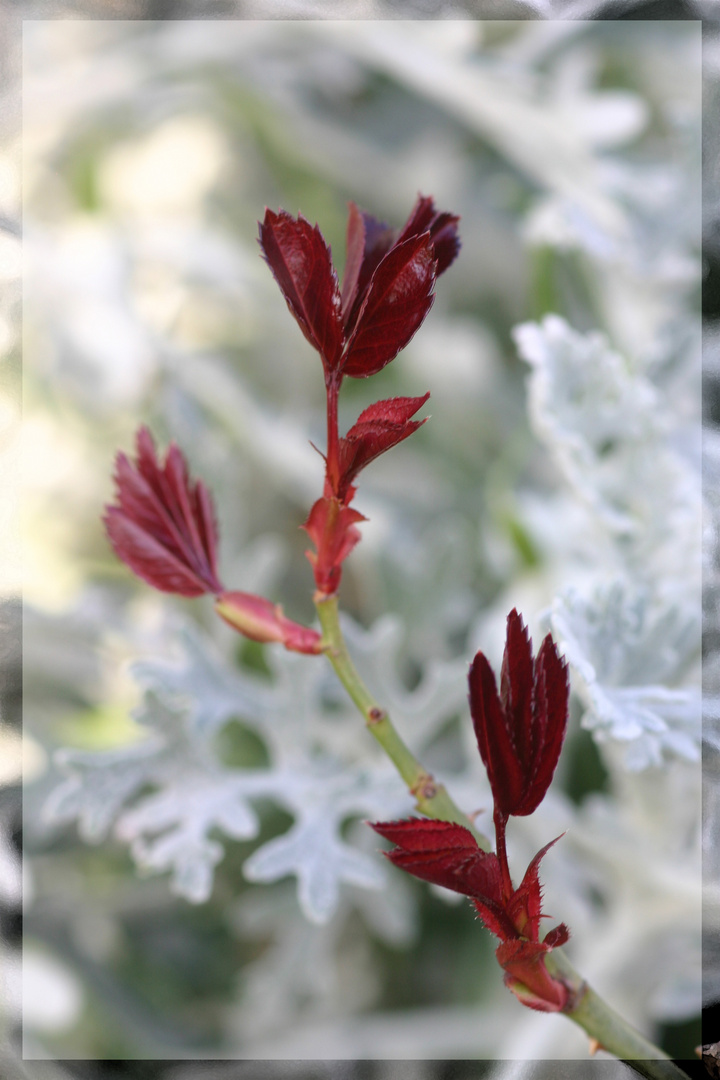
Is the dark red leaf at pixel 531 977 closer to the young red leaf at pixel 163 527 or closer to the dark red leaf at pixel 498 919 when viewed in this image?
the dark red leaf at pixel 498 919

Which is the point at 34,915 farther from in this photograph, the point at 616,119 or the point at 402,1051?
the point at 616,119

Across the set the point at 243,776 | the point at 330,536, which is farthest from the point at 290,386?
the point at 330,536

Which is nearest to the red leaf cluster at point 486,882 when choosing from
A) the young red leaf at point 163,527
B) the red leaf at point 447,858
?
the red leaf at point 447,858

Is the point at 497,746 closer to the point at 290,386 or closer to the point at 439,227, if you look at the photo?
the point at 439,227

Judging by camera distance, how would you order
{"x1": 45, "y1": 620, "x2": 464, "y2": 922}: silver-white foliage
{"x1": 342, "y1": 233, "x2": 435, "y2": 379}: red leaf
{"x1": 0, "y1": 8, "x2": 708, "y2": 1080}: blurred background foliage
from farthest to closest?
{"x1": 0, "y1": 8, "x2": 708, "y2": 1080}: blurred background foliage → {"x1": 45, "y1": 620, "x2": 464, "y2": 922}: silver-white foliage → {"x1": 342, "y1": 233, "x2": 435, "y2": 379}: red leaf

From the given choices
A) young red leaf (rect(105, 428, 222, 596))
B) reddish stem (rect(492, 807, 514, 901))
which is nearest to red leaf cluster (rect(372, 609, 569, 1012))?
reddish stem (rect(492, 807, 514, 901))

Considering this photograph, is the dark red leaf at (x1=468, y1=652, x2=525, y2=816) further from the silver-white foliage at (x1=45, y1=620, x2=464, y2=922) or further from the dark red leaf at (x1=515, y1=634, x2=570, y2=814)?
the silver-white foliage at (x1=45, y1=620, x2=464, y2=922)
